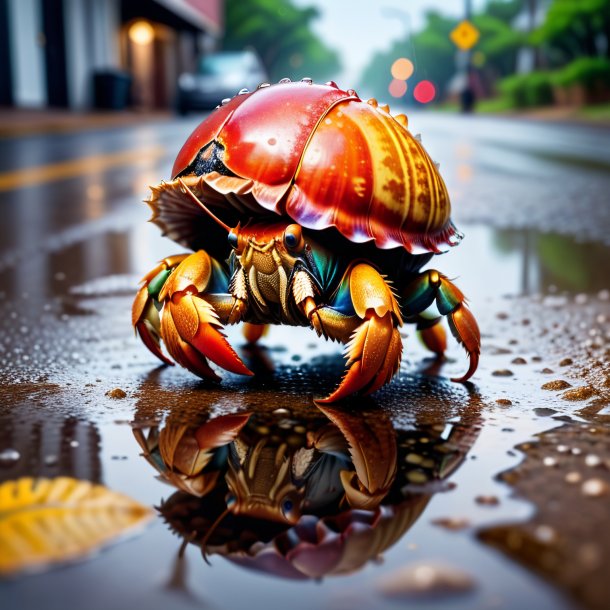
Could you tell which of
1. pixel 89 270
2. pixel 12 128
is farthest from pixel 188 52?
pixel 89 270

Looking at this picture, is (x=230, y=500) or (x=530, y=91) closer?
(x=230, y=500)

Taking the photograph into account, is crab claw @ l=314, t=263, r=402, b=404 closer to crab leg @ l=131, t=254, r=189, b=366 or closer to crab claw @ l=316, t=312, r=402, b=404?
crab claw @ l=316, t=312, r=402, b=404

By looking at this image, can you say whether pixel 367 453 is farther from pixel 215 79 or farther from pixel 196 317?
pixel 215 79

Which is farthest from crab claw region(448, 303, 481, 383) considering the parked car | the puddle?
the parked car

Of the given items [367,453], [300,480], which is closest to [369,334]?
[367,453]

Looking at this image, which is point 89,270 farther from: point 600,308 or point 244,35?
point 244,35

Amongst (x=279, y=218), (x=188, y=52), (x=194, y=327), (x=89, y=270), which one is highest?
(x=188, y=52)
